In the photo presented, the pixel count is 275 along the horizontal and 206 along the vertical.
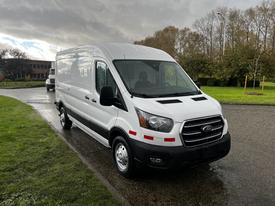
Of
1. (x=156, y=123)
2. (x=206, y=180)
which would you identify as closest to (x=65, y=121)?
(x=156, y=123)

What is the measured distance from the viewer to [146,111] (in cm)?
374

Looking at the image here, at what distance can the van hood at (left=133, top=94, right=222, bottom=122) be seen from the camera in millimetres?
3701

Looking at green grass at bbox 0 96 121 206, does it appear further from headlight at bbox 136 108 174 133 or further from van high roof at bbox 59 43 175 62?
van high roof at bbox 59 43 175 62

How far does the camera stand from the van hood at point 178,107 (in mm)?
3701

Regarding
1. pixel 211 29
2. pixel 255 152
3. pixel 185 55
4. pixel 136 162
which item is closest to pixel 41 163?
pixel 136 162

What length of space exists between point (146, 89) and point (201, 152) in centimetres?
147

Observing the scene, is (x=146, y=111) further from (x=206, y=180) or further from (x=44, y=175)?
(x=44, y=175)

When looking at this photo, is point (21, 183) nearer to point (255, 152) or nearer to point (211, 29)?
point (255, 152)

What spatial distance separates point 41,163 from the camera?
4.80 meters

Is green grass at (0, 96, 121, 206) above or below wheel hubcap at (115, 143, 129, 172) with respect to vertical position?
below

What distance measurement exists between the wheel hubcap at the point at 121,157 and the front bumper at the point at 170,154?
1.20 feet

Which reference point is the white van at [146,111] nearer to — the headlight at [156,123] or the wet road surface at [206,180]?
the headlight at [156,123]

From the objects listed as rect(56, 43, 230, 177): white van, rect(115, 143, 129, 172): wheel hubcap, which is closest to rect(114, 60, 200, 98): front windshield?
rect(56, 43, 230, 177): white van

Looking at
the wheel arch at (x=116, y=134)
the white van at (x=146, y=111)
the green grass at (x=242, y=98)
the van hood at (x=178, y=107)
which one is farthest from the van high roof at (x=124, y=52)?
the green grass at (x=242, y=98)
